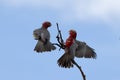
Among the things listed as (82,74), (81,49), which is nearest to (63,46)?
(82,74)

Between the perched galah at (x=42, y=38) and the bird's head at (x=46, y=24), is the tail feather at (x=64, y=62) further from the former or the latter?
the perched galah at (x=42, y=38)

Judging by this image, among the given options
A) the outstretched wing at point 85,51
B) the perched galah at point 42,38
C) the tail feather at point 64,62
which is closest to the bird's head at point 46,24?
the perched galah at point 42,38

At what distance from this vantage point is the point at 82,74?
133 inches

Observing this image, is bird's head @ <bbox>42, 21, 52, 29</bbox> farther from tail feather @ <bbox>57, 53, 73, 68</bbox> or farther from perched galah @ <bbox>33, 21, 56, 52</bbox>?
tail feather @ <bbox>57, 53, 73, 68</bbox>

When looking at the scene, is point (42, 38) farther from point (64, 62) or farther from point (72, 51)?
point (72, 51)

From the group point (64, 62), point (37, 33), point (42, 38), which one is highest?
point (37, 33)

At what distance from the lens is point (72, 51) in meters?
4.02

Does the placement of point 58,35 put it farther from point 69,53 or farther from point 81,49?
point 81,49

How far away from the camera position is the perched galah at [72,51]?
153 inches

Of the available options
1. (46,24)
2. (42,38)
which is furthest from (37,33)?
(46,24)

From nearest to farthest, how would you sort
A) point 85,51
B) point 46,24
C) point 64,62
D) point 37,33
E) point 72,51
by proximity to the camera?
point 72,51
point 64,62
point 46,24
point 85,51
point 37,33

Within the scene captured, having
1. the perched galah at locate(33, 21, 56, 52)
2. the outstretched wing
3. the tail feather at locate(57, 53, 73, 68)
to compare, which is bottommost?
the tail feather at locate(57, 53, 73, 68)

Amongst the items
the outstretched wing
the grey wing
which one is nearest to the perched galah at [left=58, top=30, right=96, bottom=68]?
the outstretched wing

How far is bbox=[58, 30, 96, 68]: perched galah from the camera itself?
3875 millimetres
